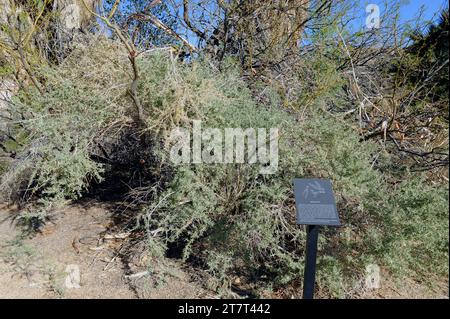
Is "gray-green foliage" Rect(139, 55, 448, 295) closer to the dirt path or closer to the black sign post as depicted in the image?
the dirt path

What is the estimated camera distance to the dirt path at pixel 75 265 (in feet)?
12.8

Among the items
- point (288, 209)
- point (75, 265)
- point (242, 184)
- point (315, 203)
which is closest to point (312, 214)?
point (315, 203)

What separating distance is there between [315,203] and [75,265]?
277cm

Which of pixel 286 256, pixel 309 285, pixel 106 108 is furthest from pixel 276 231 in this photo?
pixel 106 108

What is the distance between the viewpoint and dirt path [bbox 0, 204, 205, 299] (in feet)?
12.8

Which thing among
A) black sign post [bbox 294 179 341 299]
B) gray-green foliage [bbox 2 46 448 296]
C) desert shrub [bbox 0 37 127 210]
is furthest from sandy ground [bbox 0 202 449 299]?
black sign post [bbox 294 179 341 299]

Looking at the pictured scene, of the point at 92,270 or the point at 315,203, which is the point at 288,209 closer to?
the point at 315,203

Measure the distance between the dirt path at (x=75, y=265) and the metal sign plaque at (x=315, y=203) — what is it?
1.41m

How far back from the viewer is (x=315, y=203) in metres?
3.08

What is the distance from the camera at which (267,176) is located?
4.04 metres

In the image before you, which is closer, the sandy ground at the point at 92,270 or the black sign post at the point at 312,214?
the black sign post at the point at 312,214

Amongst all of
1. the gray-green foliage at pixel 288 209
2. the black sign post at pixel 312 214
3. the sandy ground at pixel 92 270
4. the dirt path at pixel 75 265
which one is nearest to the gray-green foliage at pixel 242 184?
the gray-green foliage at pixel 288 209

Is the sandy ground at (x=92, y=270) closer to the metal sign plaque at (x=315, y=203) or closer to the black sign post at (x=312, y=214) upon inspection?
the black sign post at (x=312, y=214)
